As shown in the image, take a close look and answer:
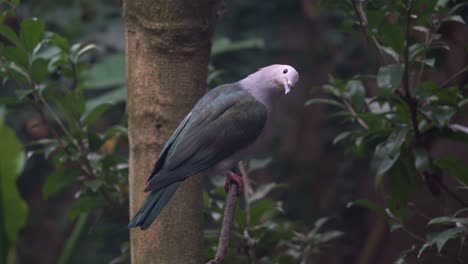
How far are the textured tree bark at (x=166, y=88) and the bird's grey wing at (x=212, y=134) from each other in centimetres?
13

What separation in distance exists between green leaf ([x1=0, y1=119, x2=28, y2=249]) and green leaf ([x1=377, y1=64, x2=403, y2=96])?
2.87ft

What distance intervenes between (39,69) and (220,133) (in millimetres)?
707

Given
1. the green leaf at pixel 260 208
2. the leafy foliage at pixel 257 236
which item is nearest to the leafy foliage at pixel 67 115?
the leafy foliage at pixel 257 236

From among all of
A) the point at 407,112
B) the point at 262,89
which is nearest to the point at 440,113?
the point at 407,112

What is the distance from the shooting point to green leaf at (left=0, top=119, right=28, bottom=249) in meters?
1.21

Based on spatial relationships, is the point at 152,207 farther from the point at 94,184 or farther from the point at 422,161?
the point at 422,161

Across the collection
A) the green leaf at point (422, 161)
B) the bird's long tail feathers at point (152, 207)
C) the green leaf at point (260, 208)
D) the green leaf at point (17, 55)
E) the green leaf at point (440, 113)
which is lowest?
the green leaf at point (260, 208)

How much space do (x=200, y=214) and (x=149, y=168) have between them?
0.16 m

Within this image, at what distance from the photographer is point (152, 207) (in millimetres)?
1406

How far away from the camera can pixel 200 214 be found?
1687 millimetres

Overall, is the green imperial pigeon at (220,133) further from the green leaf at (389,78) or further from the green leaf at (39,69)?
the green leaf at (39,69)

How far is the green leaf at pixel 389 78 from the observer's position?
173 cm

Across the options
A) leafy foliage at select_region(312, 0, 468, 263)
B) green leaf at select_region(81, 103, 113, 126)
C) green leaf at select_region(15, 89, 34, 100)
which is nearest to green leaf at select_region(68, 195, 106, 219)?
green leaf at select_region(81, 103, 113, 126)

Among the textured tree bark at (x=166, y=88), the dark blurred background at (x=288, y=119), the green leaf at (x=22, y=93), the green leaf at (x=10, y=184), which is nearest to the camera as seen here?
the green leaf at (x=10, y=184)
